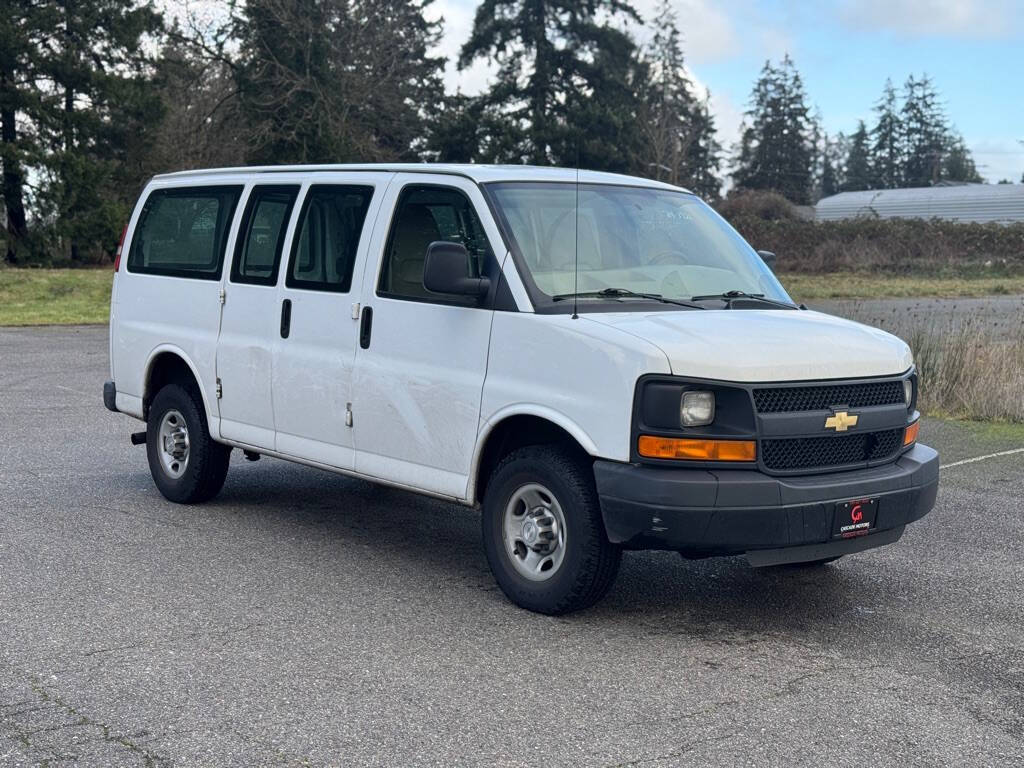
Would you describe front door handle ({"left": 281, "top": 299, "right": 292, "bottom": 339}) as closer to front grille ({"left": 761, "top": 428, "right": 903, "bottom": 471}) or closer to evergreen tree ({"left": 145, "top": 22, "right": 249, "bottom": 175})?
front grille ({"left": 761, "top": 428, "right": 903, "bottom": 471})

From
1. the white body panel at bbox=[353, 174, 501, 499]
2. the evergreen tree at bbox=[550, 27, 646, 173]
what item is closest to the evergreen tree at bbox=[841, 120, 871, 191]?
the evergreen tree at bbox=[550, 27, 646, 173]

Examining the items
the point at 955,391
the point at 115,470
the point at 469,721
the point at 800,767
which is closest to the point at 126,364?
the point at 115,470

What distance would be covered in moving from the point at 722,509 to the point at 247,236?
3635 mm

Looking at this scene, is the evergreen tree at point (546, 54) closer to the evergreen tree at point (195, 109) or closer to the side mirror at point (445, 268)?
the evergreen tree at point (195, 109)

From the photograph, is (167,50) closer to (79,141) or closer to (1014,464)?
(79,141)

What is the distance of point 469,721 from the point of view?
439 cm

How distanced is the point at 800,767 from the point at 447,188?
11.2 ft

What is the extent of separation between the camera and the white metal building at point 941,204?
6197 centimetres

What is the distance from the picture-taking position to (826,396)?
549 cm

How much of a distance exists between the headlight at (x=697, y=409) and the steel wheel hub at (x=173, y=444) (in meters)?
3.92

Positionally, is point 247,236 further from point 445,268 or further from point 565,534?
point 565,534

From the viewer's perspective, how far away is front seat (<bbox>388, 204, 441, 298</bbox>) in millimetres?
6348

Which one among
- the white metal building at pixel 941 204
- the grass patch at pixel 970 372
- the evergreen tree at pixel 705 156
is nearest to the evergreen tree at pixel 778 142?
the evergreen tree at pixel 705 156

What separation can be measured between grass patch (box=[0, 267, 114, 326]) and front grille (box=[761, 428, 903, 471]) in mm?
18626
